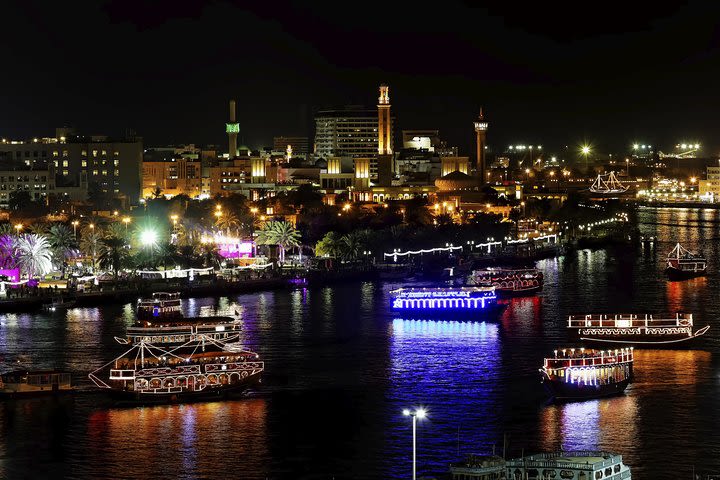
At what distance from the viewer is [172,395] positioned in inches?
730

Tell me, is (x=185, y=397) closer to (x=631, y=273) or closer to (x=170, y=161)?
(x=631, y=273)

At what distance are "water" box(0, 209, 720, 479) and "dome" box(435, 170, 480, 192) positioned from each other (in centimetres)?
3394

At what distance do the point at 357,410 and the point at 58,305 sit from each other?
12173mm

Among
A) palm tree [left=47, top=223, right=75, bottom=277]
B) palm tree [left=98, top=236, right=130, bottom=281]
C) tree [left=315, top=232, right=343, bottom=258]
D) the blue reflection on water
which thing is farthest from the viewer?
tree [left=315, top=232, right=343, bottom=258]

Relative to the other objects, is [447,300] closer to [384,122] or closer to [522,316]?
[522,316]

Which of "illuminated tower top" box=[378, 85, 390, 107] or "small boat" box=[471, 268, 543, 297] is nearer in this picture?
"small boat" box=[471, 268, 543, 297]

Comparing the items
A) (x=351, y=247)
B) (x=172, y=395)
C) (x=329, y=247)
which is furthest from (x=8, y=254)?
(x=172, y=395)

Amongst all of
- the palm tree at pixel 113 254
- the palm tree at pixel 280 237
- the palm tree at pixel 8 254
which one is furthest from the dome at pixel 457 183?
the palm tree at pixel 8 254

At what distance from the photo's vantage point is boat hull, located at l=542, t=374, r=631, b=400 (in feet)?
60.7

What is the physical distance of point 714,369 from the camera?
2084cm

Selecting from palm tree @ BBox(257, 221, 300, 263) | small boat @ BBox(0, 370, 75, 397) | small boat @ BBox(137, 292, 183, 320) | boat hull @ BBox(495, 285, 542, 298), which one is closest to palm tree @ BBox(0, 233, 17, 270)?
small boat @ BBox(137, 292, 183, 320)

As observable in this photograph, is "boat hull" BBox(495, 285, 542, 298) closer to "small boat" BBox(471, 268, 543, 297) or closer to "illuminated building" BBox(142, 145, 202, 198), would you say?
"small boat" BBox(471, 268, 543, 297)

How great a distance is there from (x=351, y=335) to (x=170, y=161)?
132 ft

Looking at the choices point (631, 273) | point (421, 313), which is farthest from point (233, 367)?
point (631, 273)
